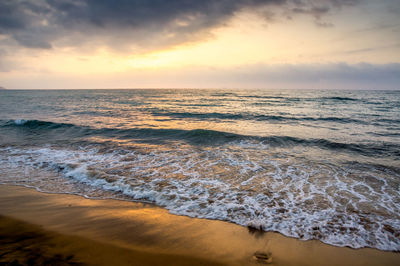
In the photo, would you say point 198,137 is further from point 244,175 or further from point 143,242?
point 143,242

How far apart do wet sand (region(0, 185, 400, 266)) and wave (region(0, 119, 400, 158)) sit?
23.3 feet

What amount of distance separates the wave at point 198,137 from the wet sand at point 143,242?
710 cm

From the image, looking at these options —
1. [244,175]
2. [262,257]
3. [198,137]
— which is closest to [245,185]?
[244,175]

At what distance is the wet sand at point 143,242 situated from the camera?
3.00 m

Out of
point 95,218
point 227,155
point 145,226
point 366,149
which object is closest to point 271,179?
point 227,155

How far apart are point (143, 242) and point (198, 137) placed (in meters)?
8.86

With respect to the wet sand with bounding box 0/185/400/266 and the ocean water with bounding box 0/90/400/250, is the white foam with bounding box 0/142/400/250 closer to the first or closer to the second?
the ocean water with bounding box 0/90/400/250

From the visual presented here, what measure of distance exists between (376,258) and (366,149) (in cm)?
826

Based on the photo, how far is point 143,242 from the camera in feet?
11.1

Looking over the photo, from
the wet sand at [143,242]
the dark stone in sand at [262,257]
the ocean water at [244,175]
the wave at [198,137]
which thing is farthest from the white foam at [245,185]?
the wave at [198,137]

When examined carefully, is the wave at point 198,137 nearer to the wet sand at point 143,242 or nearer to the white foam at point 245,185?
the white foam at point 245,185

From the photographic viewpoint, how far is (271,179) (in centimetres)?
620

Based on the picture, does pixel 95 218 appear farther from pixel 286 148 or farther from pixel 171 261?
pixel 286 148

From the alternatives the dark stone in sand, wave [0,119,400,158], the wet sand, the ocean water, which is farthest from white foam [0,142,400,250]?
wave [0,119,400,158]
